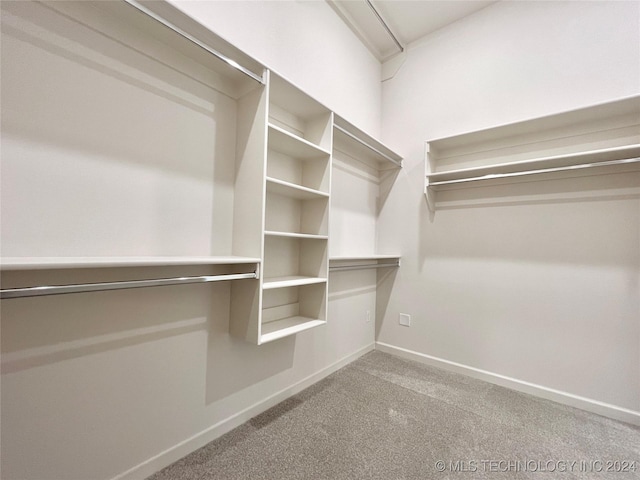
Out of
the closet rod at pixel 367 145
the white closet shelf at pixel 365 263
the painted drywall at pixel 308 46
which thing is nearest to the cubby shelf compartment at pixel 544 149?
the closet rod at pixel 367 145

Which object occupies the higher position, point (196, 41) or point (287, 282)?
point (196, 41)

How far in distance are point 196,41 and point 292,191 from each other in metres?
0.94

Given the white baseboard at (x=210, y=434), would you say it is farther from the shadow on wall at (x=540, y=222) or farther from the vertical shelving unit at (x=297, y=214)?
the shadow on wall at (x=540, y=222)

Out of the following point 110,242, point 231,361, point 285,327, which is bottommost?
point 231,361

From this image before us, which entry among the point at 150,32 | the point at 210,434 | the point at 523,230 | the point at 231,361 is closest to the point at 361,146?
the point at 523,230

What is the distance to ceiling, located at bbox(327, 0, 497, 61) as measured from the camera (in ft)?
8.13

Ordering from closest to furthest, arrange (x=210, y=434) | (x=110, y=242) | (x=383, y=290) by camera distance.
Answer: (x=110, y=242) < (x=210, y=434) < (x=383, y=290)

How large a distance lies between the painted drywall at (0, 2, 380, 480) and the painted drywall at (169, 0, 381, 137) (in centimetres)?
10

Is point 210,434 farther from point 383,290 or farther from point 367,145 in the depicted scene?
point 367,145

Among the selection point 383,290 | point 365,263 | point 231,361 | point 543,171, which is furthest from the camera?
point 383,290

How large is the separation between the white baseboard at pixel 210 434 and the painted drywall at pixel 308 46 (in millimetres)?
2109

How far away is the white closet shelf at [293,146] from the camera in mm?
1671

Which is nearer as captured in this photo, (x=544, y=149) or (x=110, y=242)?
(x=110, y=242)

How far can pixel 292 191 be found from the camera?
1863 millimetres
